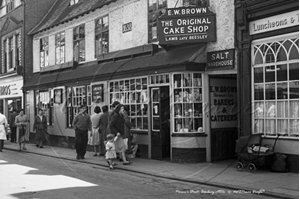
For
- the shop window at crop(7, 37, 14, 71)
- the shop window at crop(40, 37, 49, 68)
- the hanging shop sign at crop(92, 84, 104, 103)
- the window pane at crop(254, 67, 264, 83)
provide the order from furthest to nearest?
the shop window at crop(7, 37, 14, 71)
the shop window at crop(40, 37, 49, 68)
the hanging shop sign at crop(92, 84, 104, 103)
the window pane at crop(254, 67, 264, 83)

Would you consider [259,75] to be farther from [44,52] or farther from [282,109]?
[44,52]

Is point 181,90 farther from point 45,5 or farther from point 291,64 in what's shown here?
point 45,5

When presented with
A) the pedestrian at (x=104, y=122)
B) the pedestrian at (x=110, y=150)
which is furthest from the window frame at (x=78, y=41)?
the pedestrian at (x=110, y=150)

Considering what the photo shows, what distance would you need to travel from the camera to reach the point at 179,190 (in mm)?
8562

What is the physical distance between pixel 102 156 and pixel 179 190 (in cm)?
685

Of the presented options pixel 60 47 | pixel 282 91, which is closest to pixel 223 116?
pixel 282 91

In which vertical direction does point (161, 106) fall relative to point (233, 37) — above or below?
below

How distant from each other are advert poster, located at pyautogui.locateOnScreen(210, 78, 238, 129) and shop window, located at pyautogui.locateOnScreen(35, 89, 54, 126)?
33.0 ft

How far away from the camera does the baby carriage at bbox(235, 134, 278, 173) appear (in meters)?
10.0

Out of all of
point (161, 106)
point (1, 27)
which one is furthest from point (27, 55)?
point (161, 106)

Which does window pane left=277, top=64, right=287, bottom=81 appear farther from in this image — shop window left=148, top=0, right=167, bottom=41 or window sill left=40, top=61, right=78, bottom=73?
window sill left=40, top=61, right=78, bottom=73

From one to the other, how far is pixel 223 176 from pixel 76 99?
387 inches

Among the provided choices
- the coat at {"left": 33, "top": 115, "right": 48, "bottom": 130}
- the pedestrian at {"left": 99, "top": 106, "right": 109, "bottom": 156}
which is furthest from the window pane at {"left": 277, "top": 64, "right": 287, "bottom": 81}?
the coat at {"left": 33, "top": 115, "right": 48, "bottom": 130}

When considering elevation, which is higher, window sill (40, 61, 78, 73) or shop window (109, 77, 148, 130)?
window sill (40, 61, 78, 73)
